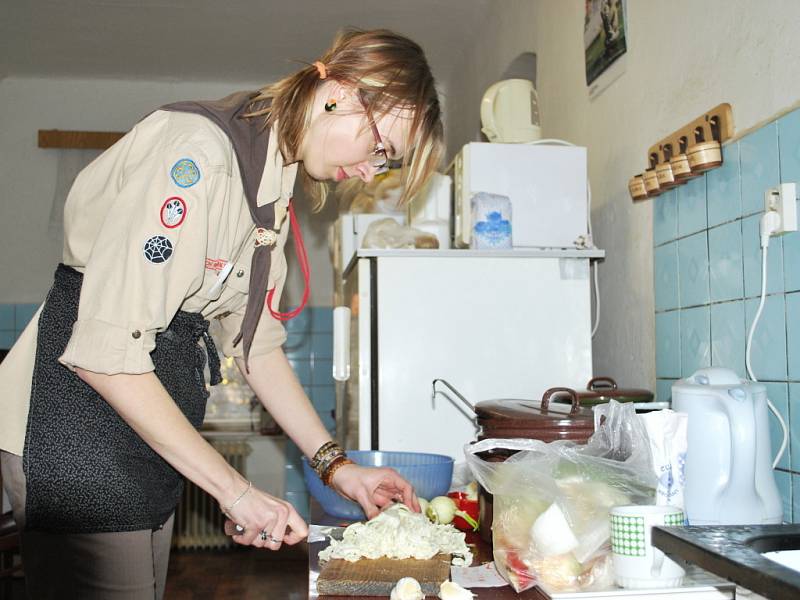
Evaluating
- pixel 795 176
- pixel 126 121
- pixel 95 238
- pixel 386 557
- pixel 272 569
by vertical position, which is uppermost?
pixel 126 121

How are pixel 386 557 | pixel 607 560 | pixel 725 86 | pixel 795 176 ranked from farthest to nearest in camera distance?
pixel 725 86, pixel 795 176, pixel 386 557, pixel 607 560

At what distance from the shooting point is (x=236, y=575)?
14.0 ft

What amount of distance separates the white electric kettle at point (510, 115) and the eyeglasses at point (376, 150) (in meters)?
1.15

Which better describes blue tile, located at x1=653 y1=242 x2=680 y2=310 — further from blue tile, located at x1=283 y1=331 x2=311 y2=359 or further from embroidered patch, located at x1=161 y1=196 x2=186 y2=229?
blue tile, located at x1=283 y1=331 x2=311 y2=359

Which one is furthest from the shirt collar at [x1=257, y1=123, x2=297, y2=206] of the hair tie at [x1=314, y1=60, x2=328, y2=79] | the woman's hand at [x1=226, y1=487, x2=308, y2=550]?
the woman's hand at [x1=226, y1=487, x2=308, y2=550]

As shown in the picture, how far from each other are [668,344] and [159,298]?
50.0 inches

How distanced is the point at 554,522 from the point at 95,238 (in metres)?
0.72

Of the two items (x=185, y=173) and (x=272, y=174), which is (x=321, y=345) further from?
(x=185, y=173)

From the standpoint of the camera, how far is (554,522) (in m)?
1.04

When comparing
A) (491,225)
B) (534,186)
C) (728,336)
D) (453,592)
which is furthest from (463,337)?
(453,592)

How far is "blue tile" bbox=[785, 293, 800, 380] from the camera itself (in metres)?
1.37

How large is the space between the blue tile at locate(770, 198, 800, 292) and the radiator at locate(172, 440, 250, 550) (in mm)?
3902

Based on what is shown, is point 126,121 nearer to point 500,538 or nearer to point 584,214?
point 584,214

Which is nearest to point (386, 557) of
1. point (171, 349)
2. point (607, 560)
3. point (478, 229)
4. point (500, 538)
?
point (500, 538)
